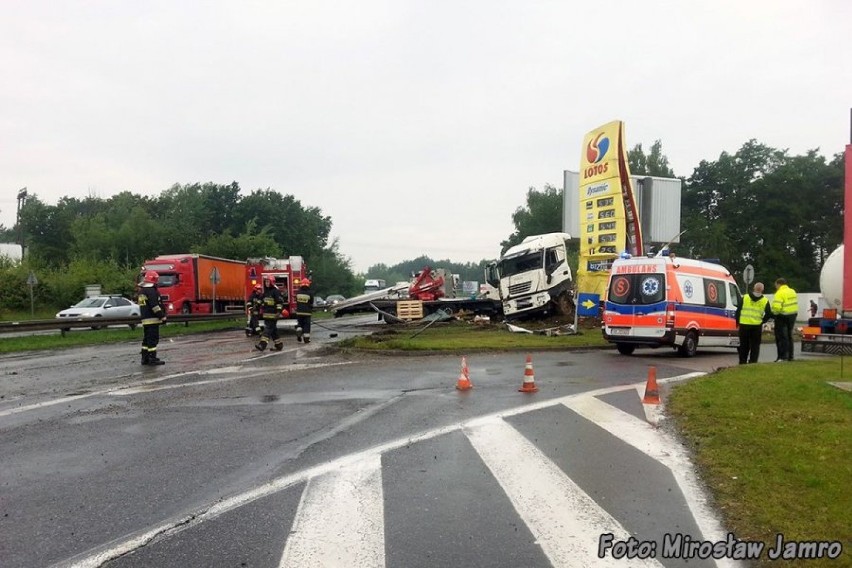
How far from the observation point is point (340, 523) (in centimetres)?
447

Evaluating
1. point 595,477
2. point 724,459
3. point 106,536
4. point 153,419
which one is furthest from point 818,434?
point 153,419

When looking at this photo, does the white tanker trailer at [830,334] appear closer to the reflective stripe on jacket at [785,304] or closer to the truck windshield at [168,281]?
the reflective stripe on jacket at [785,304]

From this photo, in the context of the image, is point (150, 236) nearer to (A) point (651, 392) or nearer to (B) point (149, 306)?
(B) point (149, 306)

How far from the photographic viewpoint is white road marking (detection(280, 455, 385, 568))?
391cm

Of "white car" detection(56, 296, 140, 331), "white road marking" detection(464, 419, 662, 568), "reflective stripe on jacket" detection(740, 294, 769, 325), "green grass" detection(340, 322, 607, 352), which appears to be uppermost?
"reflective stripe on jacket" detection(740, 294, 769, 325)

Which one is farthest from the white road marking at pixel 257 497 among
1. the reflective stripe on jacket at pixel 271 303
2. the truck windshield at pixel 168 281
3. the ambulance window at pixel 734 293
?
the truck windshield at pixel 168 281

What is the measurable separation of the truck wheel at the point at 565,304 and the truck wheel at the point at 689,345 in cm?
847

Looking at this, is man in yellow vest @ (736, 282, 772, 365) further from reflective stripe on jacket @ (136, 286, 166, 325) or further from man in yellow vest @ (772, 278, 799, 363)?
reflective stripe on jacket @ (136, 286, 166, 325)

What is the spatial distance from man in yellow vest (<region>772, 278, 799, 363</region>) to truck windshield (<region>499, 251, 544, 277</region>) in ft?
35.2

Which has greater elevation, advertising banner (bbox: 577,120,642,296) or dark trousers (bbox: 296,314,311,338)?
advertising banner (bbox: 577,120,642,296)

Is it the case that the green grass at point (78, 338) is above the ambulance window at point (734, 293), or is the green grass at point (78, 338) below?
below

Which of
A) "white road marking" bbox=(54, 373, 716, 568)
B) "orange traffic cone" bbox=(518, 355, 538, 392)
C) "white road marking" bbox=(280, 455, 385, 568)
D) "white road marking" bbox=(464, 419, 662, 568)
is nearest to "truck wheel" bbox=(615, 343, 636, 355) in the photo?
"orange traffic cone" bbox=(518, 355, 538, 392)

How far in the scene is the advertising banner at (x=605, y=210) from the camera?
1944 centimetres

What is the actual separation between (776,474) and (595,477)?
4.57 feet
